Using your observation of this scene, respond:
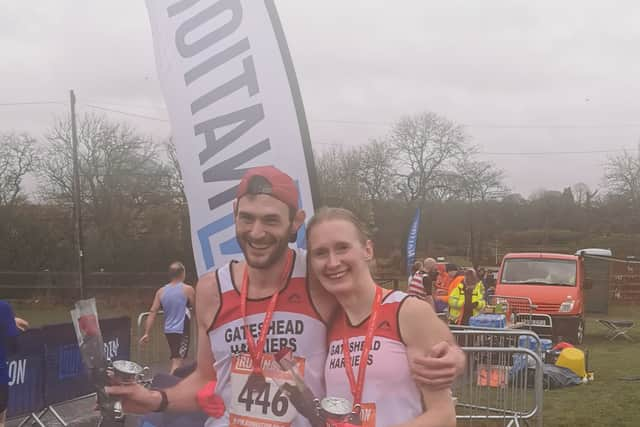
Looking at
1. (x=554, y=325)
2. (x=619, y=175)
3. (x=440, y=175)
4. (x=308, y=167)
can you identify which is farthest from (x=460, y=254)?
(x=308, y=167)

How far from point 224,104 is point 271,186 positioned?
473 millimetres

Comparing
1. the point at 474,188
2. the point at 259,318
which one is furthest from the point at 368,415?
the point at 474,188

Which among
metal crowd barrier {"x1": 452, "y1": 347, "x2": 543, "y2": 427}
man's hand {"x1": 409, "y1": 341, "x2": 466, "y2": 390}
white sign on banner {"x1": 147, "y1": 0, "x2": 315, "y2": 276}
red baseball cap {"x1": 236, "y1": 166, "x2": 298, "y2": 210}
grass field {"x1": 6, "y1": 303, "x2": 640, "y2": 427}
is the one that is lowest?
grass field {"x1": 6, "y1": 303, "x2": 640, "y2": 427}

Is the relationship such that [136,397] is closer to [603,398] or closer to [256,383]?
[256,383]

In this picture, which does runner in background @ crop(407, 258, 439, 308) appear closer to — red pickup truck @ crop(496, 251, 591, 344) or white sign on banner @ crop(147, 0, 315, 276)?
red pickup truck @ crop(496, 251, 591, 344)

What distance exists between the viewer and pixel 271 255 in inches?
95.0

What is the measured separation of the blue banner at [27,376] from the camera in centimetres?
638

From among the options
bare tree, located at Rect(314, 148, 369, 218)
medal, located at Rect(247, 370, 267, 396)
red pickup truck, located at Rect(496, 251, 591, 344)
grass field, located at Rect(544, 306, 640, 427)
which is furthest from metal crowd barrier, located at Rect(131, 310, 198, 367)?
medal, located at Rect(247, 370, 267, 396)

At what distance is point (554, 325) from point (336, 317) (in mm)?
13799

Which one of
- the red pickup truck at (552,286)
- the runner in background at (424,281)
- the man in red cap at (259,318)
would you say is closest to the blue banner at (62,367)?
the man in red cap at (259,318)

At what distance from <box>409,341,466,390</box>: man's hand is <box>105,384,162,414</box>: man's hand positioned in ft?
3.01

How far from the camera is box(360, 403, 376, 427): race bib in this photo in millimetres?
2168

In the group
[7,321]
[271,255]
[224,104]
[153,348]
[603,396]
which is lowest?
[603,396]

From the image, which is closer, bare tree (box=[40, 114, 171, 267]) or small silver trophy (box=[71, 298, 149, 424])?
small silver trophy (box=[71, 298, 149, 424])
